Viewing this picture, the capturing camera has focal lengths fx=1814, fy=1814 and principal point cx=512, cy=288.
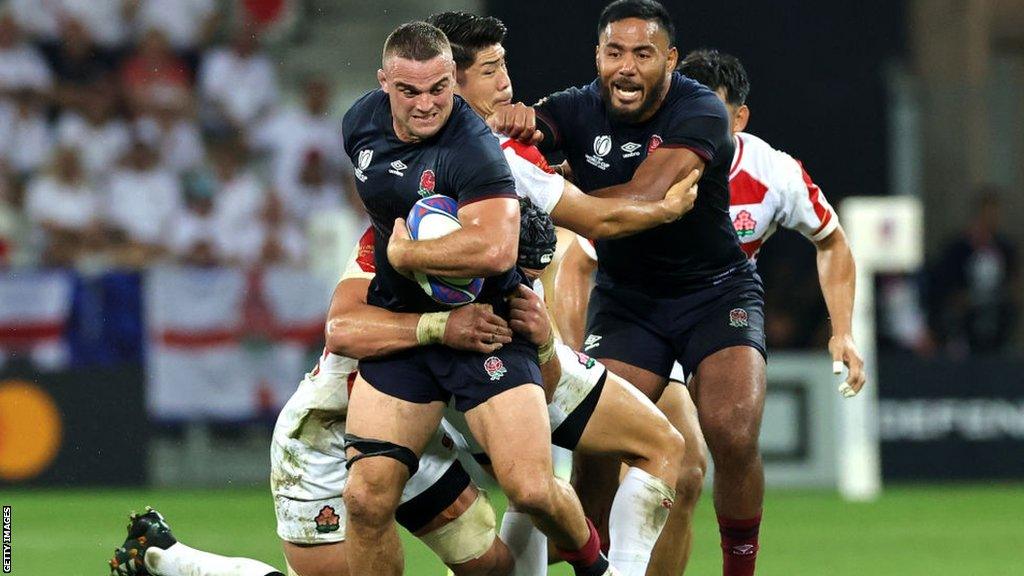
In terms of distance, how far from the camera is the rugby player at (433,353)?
6.12 m

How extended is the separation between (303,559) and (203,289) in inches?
273

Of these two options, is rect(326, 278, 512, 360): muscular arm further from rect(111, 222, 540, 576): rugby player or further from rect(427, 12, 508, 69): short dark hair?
rect(427, 12, 508, 69): short dark hair

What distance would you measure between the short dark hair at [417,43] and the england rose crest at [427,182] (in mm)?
394

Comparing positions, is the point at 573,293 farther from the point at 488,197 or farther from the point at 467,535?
the point at 488,197

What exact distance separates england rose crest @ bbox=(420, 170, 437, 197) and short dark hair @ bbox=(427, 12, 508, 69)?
32.5 inches

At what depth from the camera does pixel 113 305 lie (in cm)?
1347

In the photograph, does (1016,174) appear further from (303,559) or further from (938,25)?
(303,559)

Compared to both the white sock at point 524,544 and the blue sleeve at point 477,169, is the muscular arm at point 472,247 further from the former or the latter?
the white sock at point 524,544

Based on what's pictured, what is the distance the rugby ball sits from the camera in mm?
6148

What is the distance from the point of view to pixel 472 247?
604 centimetres

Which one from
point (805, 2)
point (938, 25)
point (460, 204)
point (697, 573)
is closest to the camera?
point (460, 204)

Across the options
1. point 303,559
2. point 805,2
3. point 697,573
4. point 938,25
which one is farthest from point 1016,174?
point 303,559

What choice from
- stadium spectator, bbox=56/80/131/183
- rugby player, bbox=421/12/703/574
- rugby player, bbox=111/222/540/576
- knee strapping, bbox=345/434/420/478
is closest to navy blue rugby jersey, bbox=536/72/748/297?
rugby player, bbox=421/12/703/574

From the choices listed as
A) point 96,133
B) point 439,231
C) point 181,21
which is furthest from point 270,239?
point 439,231
